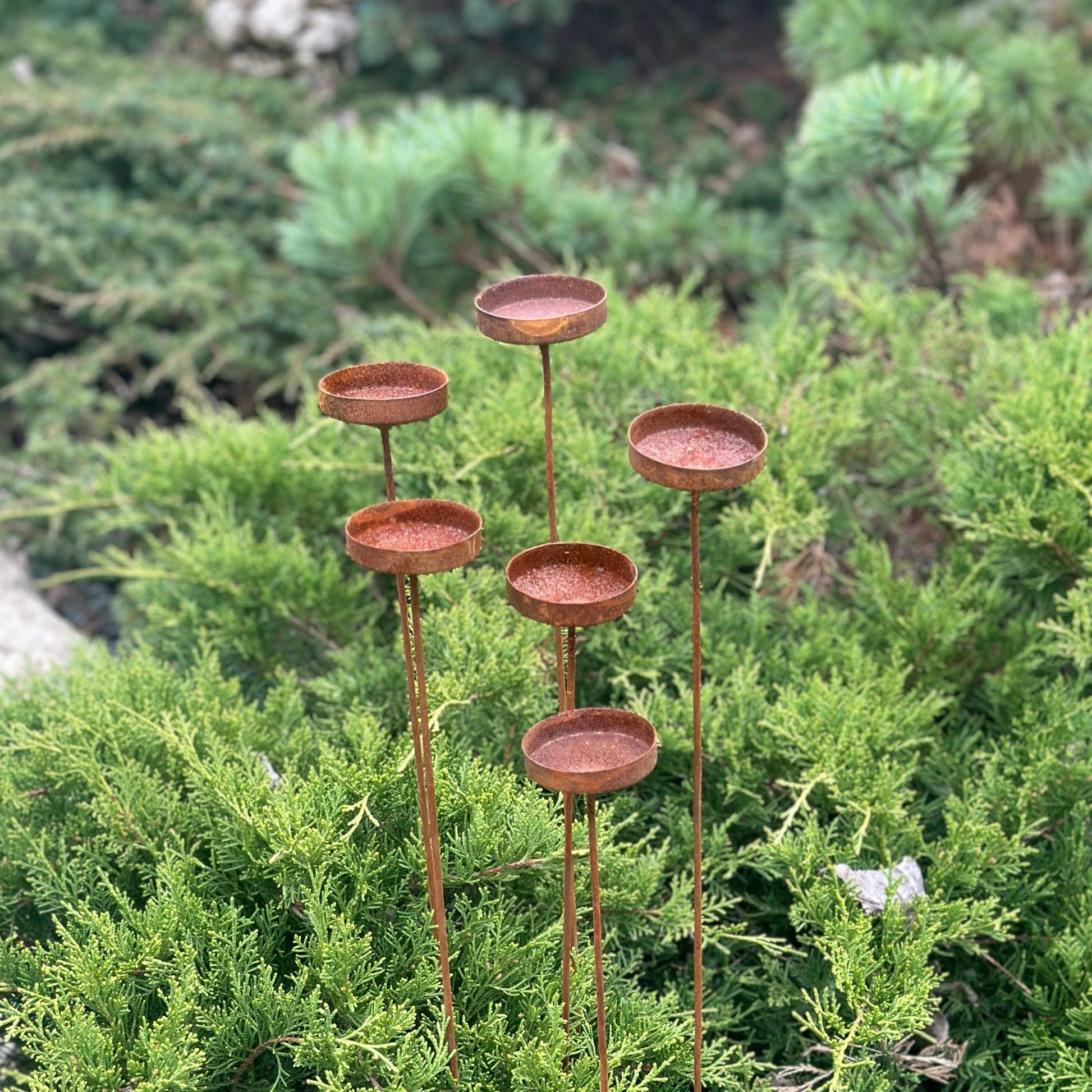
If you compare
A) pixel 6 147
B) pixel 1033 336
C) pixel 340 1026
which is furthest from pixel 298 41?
A: pixel 340 1026

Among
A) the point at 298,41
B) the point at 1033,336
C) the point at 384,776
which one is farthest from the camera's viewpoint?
the point at 298,41

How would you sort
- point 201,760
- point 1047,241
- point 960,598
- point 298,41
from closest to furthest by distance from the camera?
point 201,760, point 960,598, point 1047,241, point 298,41

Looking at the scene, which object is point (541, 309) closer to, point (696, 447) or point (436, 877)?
point (696, 447)

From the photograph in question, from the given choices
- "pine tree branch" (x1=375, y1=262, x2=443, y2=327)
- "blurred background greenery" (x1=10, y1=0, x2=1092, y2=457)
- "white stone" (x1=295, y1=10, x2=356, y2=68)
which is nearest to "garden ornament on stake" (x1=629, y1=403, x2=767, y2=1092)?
"blurred background greenery" (x1=10, y1=0, x2=1092, y2=457)

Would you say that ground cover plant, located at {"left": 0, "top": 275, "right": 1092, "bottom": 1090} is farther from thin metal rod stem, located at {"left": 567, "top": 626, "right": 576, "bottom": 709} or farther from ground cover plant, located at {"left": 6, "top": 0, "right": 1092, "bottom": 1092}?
thin metal rod stem, located at {"left": 567, "top": 626, "right": 576, "bottom": 709}

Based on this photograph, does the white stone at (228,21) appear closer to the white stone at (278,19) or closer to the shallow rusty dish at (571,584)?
the white stone at (278,19)

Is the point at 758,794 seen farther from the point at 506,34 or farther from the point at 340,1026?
the point at 506,34

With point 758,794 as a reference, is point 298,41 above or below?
above
